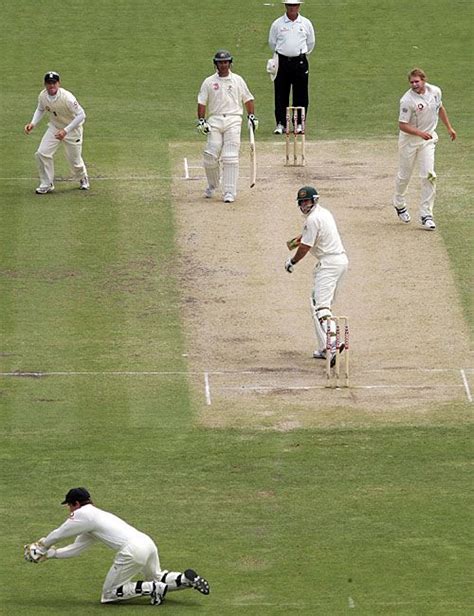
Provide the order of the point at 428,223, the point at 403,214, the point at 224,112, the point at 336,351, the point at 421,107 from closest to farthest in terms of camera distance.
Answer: the point at 336,351 → the point at 421,107 → the point at 428,223 → the point at 403,214 → the point at 224,112

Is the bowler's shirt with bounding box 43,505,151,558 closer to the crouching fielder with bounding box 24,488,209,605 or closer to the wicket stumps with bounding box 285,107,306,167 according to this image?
the crouching fielder with bounding box 24,488,209,605

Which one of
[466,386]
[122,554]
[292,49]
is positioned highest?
[292,49]

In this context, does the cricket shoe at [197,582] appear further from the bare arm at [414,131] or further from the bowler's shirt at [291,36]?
the bowler's shirt at [291,36]

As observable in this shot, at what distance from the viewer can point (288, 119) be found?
30.1 m

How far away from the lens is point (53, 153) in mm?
28781

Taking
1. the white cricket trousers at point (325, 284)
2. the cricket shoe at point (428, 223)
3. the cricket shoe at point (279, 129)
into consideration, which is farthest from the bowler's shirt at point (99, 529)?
the cricket shoe at point (279, 129)

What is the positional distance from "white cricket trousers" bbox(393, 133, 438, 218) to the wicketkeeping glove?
36.6 feet

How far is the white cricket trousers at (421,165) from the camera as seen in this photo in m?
26.9

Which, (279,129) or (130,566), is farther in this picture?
(279,129)

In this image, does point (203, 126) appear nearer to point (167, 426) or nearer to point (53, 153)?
point (53, 153)

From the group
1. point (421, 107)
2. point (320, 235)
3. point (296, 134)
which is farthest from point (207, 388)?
point (296, 134)

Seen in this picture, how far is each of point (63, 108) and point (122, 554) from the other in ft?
41.0

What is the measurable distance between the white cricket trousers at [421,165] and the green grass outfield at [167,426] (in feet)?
2.25

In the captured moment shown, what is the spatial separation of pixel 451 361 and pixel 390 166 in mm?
7919
